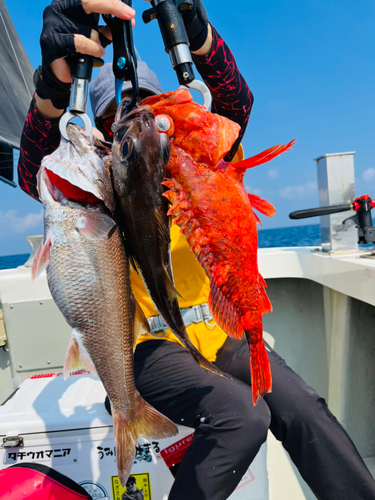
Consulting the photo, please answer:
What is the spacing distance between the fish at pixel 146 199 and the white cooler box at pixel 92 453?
963 mm

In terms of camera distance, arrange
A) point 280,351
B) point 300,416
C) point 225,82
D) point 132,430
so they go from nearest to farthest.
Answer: point 132,430
point 300,416
point 225,82
point 280,351

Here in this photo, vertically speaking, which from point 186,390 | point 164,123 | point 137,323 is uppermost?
point 164,123

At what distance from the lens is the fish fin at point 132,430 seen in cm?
112

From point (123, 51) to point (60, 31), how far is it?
23cm

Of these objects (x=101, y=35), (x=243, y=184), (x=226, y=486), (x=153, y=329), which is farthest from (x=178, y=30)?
(x=226, y=486)

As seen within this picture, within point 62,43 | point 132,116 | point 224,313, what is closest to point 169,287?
point 224,313

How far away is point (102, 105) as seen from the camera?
1.69 m

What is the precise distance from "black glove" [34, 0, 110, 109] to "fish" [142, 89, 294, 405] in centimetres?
40

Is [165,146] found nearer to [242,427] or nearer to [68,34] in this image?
[68,34]

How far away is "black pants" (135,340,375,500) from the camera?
4.40ft

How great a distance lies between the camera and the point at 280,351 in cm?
340

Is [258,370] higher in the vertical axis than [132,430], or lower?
higher

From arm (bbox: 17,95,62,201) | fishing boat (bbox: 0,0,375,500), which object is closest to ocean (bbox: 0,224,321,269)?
fishing boat (bbox: 0,0,375,500)

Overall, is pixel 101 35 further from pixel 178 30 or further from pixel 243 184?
pixel 243 184
